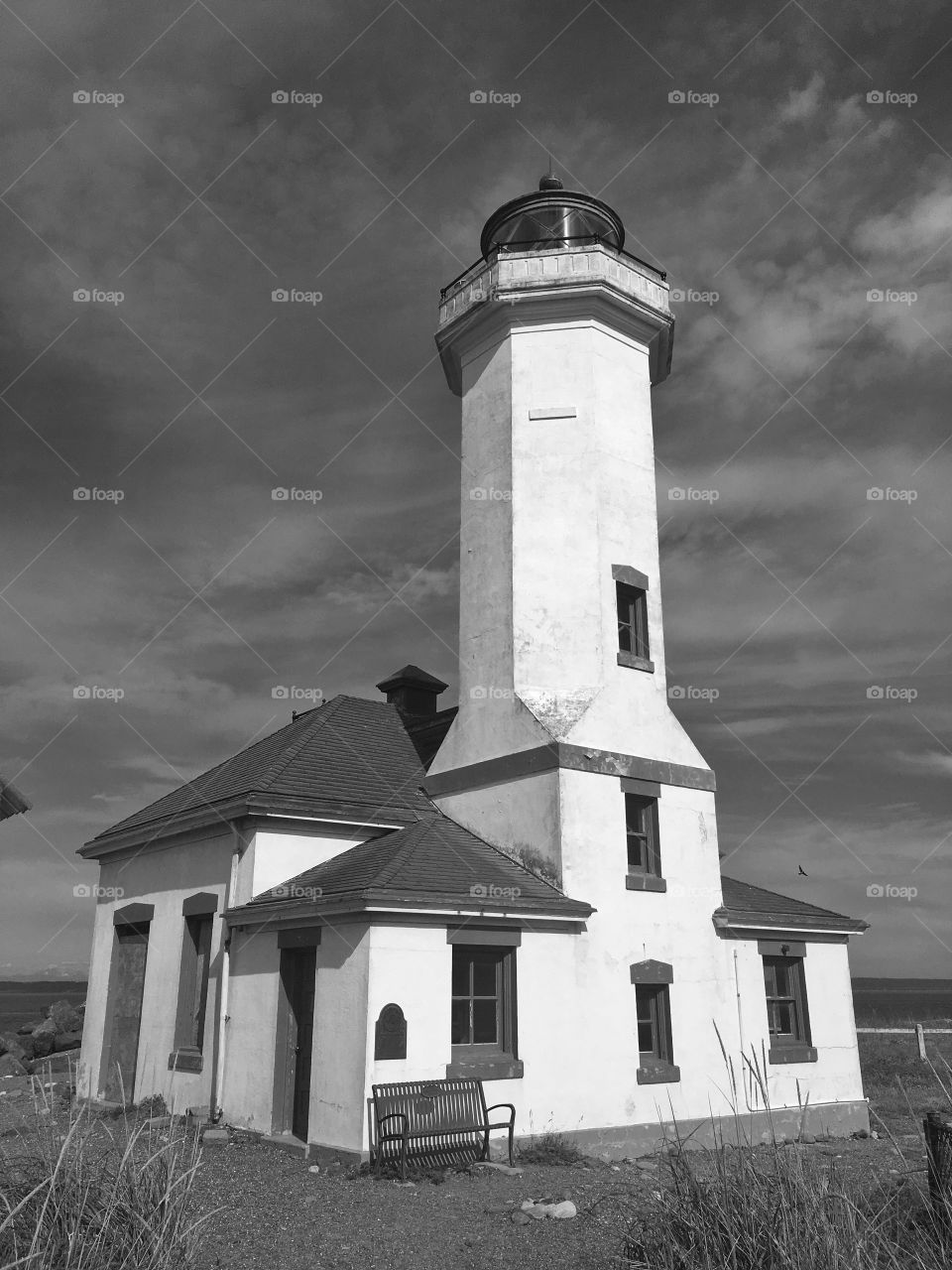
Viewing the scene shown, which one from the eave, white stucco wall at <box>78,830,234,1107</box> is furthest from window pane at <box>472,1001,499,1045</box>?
white stucco wall at <box>78,830,234,1107</box>

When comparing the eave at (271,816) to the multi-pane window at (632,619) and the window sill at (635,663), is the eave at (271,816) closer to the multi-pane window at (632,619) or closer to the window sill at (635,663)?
the window sill at (635,663)

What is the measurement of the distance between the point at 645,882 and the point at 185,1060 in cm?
714

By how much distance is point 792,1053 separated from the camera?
583 inches

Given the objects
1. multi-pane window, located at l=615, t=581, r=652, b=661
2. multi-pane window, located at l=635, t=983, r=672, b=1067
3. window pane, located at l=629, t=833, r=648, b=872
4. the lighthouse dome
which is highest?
the lighthouse dome

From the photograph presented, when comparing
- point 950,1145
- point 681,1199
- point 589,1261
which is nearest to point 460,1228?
point 589,1261

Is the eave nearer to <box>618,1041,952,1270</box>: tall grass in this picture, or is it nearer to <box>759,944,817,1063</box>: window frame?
<box>759,944,817,1063</box>: window frame

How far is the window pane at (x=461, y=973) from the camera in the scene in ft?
39.0

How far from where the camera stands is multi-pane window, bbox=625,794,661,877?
47.7ft

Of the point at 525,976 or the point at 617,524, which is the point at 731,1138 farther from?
the point at 617,524

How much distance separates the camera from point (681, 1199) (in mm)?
5262

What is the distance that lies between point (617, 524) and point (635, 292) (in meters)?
4.46

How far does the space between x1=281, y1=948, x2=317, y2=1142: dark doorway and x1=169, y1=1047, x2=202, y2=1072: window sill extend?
6.85 ft

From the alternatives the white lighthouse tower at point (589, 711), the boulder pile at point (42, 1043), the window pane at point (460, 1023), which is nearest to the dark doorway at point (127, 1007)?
the white lighthouse tower at point (589, 711)

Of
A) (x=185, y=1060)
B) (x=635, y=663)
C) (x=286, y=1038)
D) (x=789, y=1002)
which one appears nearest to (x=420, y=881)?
(x=286, y=1038)
